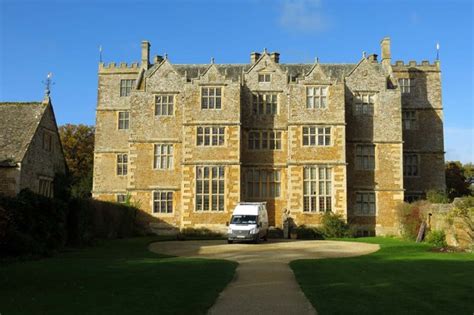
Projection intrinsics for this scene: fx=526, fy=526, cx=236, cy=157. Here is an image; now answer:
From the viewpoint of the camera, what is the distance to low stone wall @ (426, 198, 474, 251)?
78.0ft

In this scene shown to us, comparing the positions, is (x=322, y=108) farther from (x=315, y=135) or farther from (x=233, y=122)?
(x=233, y=122)

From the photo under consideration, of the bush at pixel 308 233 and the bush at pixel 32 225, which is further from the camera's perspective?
the bush at pixel 308 233

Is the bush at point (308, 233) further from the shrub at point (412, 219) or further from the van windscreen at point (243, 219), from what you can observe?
the van windscreen at point (243, 219)

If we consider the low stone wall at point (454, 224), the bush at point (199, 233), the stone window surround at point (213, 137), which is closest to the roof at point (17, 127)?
the stone window surround at point (213, 137)

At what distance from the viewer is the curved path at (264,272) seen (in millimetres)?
10594

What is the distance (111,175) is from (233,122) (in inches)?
458

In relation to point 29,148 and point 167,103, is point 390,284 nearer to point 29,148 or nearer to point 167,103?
point 29,148

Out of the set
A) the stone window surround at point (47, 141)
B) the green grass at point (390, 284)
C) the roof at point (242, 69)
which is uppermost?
the roof at point (242, 69)

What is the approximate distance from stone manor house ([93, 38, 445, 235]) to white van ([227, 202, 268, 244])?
16.6ft

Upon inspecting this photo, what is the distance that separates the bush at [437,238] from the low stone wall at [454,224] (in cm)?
24

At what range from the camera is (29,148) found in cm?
2362

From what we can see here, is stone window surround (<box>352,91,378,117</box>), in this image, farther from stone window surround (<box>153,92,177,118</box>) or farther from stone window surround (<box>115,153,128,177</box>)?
stone window surround (<box>115,153,128,177</box>)

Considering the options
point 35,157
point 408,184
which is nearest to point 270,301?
point 35,157

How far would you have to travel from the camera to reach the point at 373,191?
35719mm
